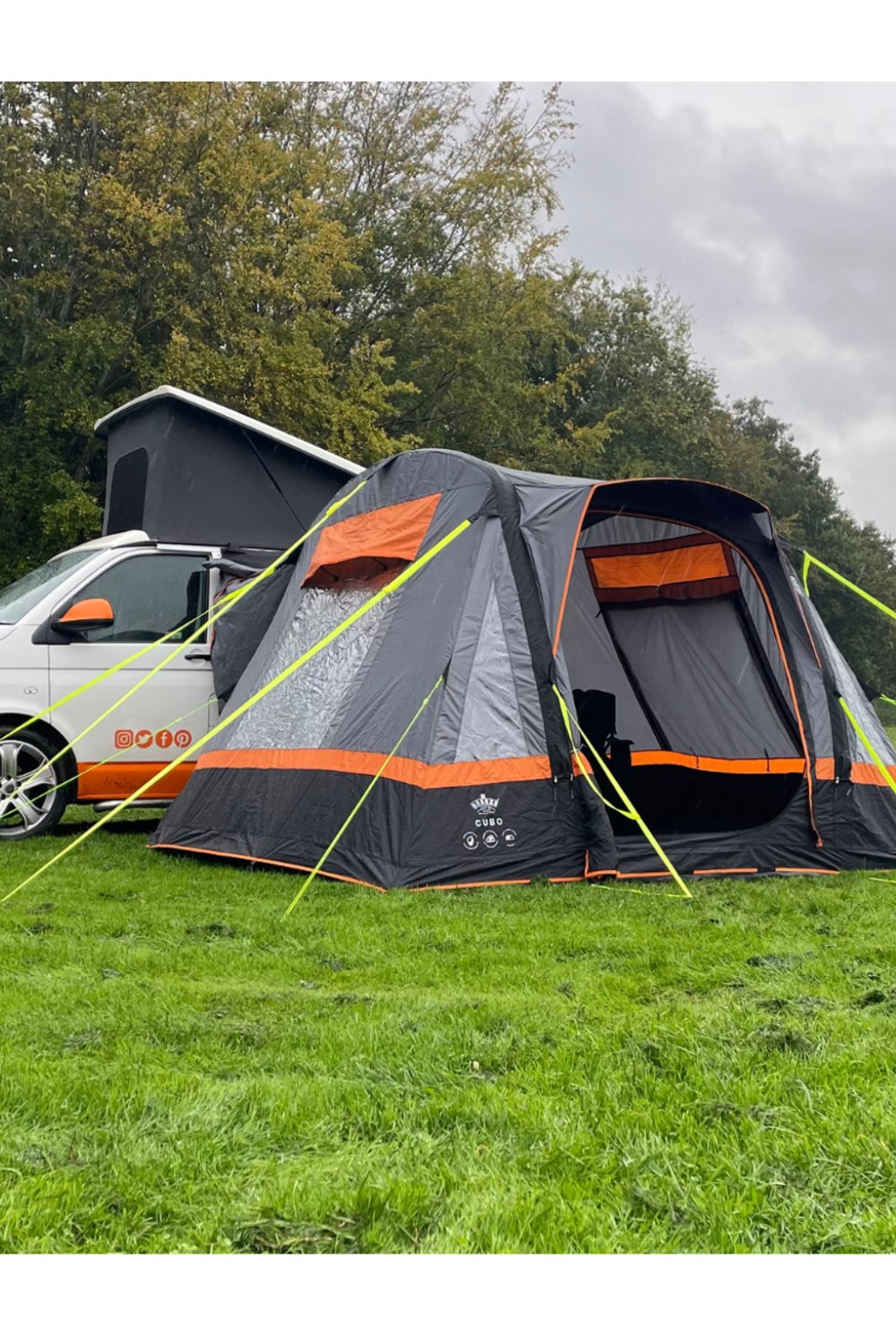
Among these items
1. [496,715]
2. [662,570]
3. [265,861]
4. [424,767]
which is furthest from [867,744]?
[265,861]

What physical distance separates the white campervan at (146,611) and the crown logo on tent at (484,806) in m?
2.02

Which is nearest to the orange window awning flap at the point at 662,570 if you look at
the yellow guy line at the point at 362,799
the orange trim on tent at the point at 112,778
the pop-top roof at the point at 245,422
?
the pop-top roof at the point at 245,422

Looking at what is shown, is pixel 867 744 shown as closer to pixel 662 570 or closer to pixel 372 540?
pixel 662 570

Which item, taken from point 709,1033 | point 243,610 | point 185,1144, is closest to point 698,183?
point 243,610

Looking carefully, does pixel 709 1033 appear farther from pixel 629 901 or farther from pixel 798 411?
pixel 798 411

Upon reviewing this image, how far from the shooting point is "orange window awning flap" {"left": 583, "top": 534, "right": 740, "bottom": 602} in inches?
346

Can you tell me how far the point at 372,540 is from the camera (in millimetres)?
7504

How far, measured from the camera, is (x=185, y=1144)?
9.32ft

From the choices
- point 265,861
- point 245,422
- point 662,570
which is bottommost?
point 265,861

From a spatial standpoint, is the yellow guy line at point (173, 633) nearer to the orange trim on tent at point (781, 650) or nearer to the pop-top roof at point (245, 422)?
the pop-top roof at point (245, 422)

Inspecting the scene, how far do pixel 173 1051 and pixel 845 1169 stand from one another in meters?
1.86

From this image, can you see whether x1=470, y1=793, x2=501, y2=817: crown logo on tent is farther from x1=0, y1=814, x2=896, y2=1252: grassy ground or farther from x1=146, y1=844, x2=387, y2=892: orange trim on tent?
x1=0, y1=814, x2=896, y2=1252: grassy ground

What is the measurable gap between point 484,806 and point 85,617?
3.03 metres

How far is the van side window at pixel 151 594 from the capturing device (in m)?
8.23
